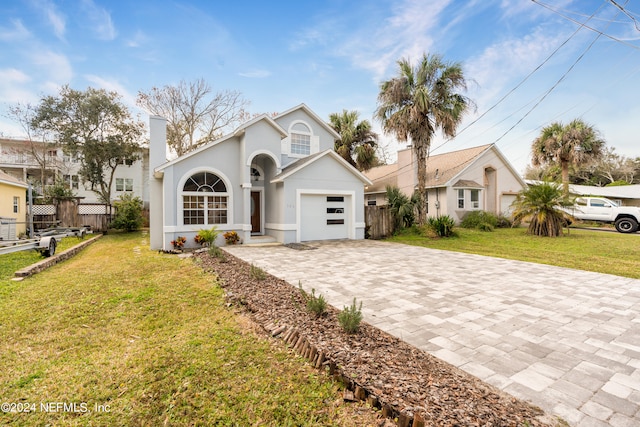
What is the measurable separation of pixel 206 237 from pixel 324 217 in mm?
5196

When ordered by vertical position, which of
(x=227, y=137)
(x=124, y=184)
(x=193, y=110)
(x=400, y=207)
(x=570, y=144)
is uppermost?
(x=193, y=110)

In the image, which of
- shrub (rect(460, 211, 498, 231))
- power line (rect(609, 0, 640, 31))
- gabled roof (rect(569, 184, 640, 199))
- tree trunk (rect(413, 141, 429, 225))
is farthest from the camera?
gabled roof (rect(569, 184, 640, 199))

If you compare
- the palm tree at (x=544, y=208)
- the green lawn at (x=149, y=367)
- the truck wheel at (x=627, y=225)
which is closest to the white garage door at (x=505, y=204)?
the truck wheel at (x=627, y=225)

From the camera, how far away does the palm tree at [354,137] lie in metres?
20.5

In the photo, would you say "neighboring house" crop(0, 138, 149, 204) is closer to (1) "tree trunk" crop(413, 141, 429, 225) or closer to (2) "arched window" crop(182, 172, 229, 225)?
(2) "arched window" crop(182, 172, 229, 225)

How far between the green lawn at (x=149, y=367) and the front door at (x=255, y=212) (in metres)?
8.94

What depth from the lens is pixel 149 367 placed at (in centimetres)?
304

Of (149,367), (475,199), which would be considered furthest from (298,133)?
(149,367)

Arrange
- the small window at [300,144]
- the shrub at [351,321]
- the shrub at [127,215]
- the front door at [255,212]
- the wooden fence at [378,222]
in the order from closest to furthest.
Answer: the shrub at [351,321] → the front door at [255,212] → the wooden fence at [378,222] → the small window at [300,144] → the shrub at [127,215]

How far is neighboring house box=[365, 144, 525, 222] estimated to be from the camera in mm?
19156

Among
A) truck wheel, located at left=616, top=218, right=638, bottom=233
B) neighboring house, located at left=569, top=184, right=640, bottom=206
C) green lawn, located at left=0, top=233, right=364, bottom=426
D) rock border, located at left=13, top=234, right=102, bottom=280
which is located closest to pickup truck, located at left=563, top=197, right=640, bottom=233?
truck wheel, located at left=616, top=218, right=638, bottom=233

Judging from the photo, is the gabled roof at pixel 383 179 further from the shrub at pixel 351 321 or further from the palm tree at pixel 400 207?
the shrub at pixel 351 321

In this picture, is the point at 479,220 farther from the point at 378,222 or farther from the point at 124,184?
the point at 124,184

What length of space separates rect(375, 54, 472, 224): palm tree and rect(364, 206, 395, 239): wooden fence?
7.48ft
